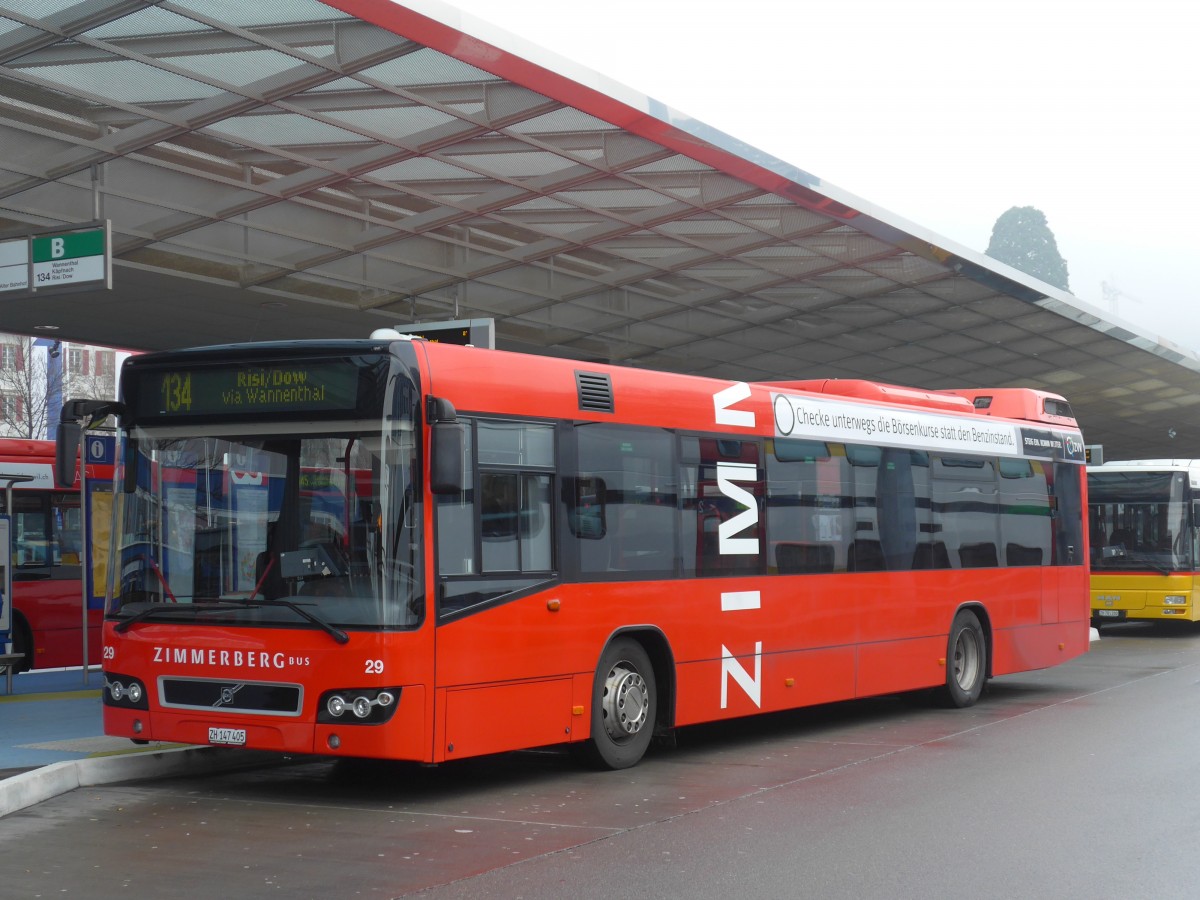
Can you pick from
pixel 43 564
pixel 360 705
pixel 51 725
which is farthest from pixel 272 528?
pixel 43 564

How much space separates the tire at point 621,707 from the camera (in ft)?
33.8

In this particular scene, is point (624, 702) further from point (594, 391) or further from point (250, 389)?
point (250, 389)

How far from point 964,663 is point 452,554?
24.5ft

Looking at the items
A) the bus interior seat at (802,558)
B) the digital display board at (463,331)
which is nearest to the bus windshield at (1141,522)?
the digital display board at (463,331)

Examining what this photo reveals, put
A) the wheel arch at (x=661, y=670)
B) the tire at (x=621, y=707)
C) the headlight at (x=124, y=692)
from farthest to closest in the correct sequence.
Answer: the wheel arch at (x=661, y=670)
the tire at (x=621, y=707)
the headlight at (x=124, y=692)

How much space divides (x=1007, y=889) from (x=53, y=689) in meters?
12.2

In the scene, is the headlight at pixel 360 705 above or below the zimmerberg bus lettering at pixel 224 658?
below

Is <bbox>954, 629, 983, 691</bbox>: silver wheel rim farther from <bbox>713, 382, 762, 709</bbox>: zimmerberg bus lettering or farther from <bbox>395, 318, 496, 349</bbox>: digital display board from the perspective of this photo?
<bbox>395, 318, 496, 349</bbox>: digital display board

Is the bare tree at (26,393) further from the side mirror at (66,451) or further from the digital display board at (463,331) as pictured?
the side mirror at (66,451)

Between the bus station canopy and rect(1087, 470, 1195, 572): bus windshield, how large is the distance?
3.46m

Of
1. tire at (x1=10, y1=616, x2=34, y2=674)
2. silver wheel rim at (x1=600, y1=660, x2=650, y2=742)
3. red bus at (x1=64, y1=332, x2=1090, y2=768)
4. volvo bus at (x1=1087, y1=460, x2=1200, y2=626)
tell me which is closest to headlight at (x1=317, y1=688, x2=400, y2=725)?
red bus at (x1=64, y1=332, x2=1090, y2=768)

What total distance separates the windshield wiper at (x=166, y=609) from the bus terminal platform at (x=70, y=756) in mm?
927

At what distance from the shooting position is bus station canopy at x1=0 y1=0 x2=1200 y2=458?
1359 centimetres

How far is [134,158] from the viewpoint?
1677 cm
